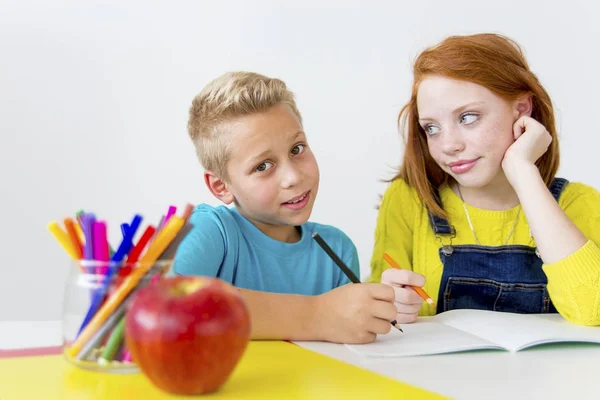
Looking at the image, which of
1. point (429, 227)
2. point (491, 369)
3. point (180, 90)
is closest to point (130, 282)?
point (491, 369)

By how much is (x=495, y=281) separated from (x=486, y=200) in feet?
0.65

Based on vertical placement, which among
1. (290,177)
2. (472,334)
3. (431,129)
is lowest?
(472,334)

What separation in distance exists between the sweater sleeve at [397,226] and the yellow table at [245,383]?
71cm

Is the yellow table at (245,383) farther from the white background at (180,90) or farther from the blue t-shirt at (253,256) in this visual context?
the white background at (180,90)

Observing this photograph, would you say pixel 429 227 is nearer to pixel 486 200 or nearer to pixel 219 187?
pixel 486 200

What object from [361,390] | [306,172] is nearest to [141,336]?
[361,390]

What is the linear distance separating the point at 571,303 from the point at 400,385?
656 mm

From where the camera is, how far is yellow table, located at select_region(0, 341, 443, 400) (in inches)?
29.6

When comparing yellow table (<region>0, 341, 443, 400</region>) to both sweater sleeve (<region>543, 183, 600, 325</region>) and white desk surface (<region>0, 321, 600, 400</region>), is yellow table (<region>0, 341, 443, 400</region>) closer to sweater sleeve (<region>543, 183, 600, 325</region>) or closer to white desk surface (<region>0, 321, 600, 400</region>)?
white desk surface (<region>0, 321, 600, 400</region>)

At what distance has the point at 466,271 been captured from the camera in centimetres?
156

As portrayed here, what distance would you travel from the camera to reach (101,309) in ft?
2.56

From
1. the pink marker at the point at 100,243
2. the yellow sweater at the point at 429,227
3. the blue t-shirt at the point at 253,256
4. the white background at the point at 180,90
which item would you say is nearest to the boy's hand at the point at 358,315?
the blue t-shirt at the point at 253,256

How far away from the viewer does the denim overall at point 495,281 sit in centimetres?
154

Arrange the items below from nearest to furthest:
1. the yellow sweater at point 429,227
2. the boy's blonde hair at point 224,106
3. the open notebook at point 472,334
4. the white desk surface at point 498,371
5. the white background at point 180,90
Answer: the white desk surface at point 498,371, the open notebook at point 472,334, the boy's blonde hair at point 224,106, the yellow sweater at point 429,227, the white background at point 180,90
